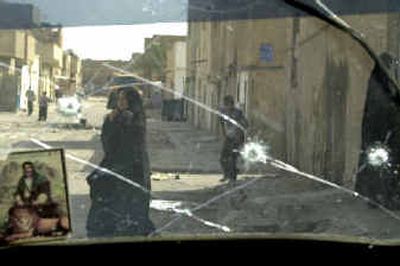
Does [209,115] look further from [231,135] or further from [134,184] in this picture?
[134,184]

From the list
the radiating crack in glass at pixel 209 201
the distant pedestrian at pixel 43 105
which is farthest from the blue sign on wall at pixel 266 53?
the distant pedestrian at pixel 43 105

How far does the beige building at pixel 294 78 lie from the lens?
2432 mm

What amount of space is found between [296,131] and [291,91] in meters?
0.14

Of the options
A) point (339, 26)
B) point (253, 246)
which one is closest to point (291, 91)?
point (339, 26)

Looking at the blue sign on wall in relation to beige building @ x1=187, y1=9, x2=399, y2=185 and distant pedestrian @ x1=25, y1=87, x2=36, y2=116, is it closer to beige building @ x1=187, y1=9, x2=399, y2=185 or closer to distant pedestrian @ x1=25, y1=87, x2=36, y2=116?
beige building @ x1=187, y1=9, x2=399, y2=185

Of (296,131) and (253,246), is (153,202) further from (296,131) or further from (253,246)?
(296,131)

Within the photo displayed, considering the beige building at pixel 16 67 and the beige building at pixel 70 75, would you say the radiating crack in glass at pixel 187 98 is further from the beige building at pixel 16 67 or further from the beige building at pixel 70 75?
the beige building at pixel 16 67

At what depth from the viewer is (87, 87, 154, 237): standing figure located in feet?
7.84

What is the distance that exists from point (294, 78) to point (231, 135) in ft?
0.89

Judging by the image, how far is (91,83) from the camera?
2375 mm

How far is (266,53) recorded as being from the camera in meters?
2.49

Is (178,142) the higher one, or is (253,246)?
(178,142)

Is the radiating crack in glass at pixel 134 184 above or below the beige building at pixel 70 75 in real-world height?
below

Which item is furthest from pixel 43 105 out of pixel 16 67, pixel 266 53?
pixel 266 53
